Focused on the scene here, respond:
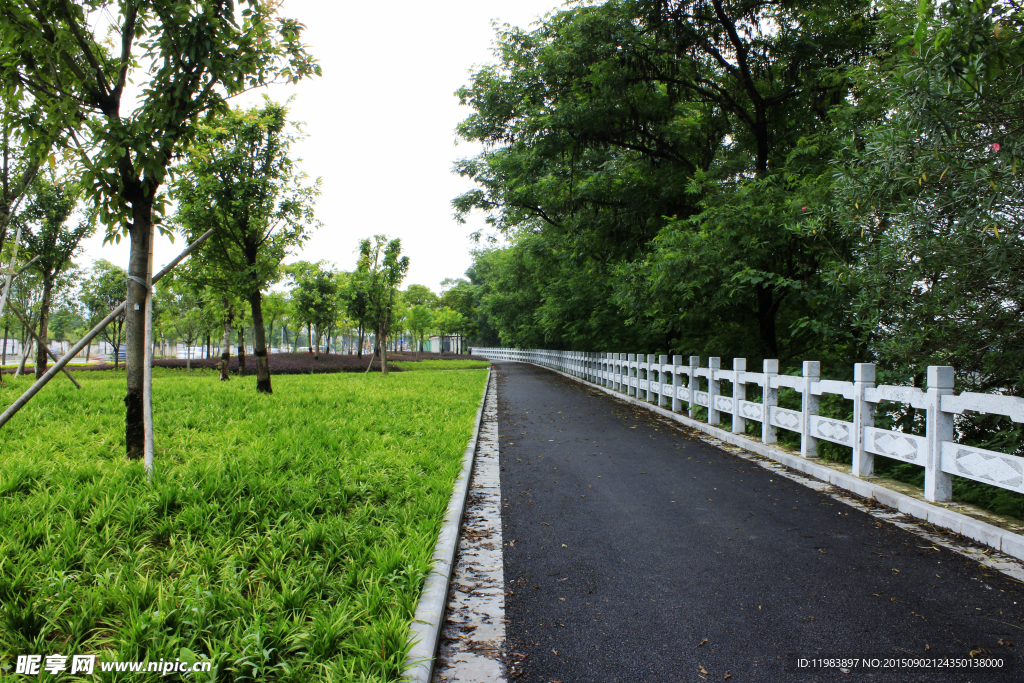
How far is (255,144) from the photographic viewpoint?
41.2ft

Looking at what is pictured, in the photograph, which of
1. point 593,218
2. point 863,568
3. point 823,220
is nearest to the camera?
point 863,568

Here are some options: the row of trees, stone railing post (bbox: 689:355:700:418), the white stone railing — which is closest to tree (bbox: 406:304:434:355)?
the row of trees

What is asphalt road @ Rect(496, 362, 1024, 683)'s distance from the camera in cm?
254

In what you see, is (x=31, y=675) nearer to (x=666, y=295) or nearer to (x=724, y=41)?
(x=666, y=295)

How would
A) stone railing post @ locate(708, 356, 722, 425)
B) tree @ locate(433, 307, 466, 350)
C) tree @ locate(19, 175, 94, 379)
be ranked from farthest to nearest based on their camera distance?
tree @ locate(433, 307, 466, 350)
tree @ locate(19, 175, 94, 379)
stone railing post @ locate(708, 356, 722, 425)

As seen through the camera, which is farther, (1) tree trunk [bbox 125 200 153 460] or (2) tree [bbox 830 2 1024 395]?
(1) tree trunk [bbox 125 200 153 460]

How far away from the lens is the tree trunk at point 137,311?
16.9 ft

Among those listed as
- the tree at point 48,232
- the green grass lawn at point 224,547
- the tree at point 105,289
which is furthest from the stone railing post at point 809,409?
the tree at point 105,289

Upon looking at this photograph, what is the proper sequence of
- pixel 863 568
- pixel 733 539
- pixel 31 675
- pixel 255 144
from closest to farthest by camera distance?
1. pixel 31 675
2. pixel 863 568
3. pixel 733 539
4. pixel 255 144

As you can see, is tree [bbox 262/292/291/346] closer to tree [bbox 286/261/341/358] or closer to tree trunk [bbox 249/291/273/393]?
tree [bbox 286/261/341/358]

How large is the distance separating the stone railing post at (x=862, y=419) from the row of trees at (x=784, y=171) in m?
0.87

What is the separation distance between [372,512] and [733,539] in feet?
8.95

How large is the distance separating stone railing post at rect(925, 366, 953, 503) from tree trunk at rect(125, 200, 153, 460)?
6947mm

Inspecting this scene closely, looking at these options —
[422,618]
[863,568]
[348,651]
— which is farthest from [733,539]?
[348,651]
